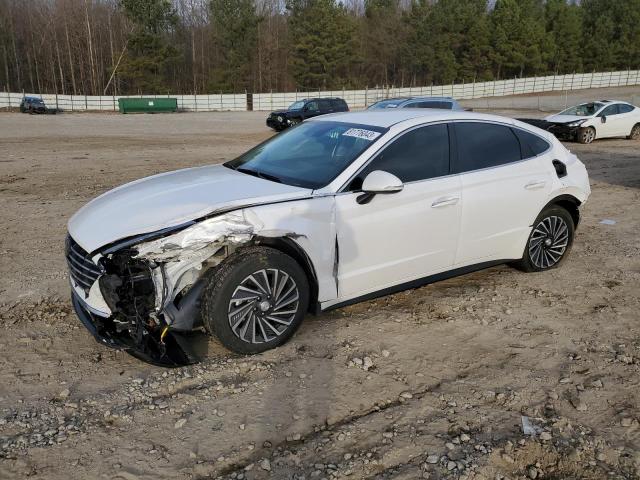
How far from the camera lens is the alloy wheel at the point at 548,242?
18.0 feet

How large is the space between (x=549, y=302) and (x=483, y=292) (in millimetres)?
574

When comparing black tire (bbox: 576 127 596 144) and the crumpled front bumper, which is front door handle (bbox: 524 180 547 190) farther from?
black tire (bbox: 576 127 596 144)

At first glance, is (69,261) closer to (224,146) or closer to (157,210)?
(157,210)

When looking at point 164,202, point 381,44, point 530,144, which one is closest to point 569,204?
point 530,144

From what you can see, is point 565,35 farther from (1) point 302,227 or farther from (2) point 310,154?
(1) point 302,227

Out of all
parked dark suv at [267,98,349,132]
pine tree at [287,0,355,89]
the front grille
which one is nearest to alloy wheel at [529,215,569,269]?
the front grille

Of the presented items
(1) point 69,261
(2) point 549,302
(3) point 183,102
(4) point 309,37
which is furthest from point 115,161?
(4) point 309,37

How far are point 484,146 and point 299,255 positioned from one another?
2153 millimetres

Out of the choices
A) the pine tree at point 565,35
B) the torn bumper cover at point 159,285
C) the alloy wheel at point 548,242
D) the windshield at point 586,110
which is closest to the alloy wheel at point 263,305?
the torn bumper cover at point 159,285

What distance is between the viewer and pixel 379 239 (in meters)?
4.20

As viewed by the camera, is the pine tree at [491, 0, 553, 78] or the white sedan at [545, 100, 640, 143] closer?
the white sedan at [545, 100, 640, 143]

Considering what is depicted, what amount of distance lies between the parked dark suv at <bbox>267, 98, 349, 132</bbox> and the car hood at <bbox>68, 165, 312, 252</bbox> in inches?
760

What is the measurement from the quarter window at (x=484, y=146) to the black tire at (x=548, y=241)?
0.75 m

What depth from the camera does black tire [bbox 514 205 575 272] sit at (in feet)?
17.8
